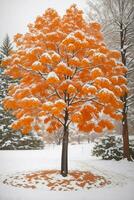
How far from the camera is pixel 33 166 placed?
10320mm

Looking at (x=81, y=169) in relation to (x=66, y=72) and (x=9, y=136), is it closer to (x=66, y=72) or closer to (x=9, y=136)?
(x=66, y=72)

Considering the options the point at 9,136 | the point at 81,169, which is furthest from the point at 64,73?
the point at 9,136

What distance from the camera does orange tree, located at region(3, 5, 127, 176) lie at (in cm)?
805

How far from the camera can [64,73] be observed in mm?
7945

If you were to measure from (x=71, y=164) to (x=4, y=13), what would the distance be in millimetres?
5967

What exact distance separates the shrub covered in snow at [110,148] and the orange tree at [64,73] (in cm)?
373

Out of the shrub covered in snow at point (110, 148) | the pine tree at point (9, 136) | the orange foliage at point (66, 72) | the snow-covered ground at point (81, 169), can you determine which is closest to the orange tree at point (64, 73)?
the orange foliage at point (66, 72)

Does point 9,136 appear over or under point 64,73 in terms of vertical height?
under

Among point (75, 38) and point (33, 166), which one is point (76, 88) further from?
point (33, 166)

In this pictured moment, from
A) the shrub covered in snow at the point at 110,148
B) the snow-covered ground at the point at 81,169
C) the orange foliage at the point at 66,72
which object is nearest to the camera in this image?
the snow-covered ground at the point at 81,169

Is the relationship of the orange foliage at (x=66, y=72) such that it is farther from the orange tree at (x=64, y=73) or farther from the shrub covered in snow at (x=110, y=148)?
the shrub covered in snow at (x=110, y=148)

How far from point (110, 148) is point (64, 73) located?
5.41m

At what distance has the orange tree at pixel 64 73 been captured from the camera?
26.4 ft

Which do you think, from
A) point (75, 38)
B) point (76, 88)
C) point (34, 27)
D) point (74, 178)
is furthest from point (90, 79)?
point (74, 178)
